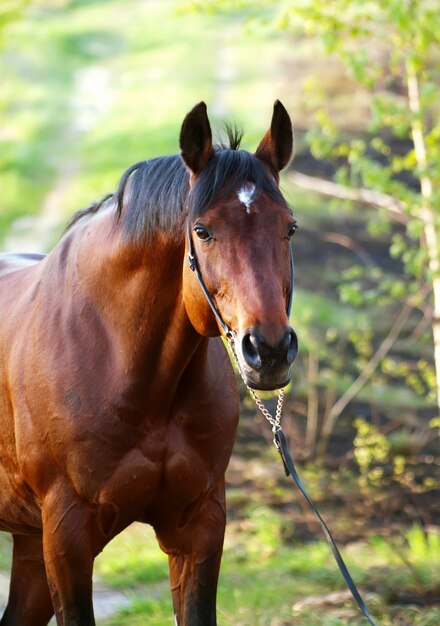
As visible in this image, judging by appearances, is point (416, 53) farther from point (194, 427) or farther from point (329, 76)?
point (329, 76)

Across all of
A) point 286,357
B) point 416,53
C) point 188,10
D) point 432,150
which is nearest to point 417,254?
point 432,150

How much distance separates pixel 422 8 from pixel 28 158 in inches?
454

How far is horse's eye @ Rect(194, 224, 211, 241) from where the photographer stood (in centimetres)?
323

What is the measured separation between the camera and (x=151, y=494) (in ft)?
11.8

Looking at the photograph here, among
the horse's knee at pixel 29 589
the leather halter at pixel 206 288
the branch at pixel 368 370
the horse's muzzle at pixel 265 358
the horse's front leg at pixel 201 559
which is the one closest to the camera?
the horse's muzzle at pixel 265 358

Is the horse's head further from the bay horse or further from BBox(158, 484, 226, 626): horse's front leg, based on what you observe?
BBox(158, 484, 226, 626): horse's front leg

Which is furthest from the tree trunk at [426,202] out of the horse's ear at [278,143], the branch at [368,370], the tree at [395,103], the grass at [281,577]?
the horse's ear at [278,143]

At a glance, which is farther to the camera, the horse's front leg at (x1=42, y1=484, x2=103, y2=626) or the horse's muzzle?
the horse's front leg at (x1=42, y1=484, x2=103, y2=626)

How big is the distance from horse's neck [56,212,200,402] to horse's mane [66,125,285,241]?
0.23 ft

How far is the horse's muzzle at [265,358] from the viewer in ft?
9.89

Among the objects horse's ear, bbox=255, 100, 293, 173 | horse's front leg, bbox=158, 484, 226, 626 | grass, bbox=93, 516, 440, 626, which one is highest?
horse's ear, bbox=255, 100, 293, 173

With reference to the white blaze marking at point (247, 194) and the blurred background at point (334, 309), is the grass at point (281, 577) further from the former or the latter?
the white blaze marking at point (247, 194)

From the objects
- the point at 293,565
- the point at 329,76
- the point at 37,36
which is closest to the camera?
the point at 293,565

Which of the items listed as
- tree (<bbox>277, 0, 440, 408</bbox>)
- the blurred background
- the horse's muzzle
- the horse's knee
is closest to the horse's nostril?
the horse's muzzle
